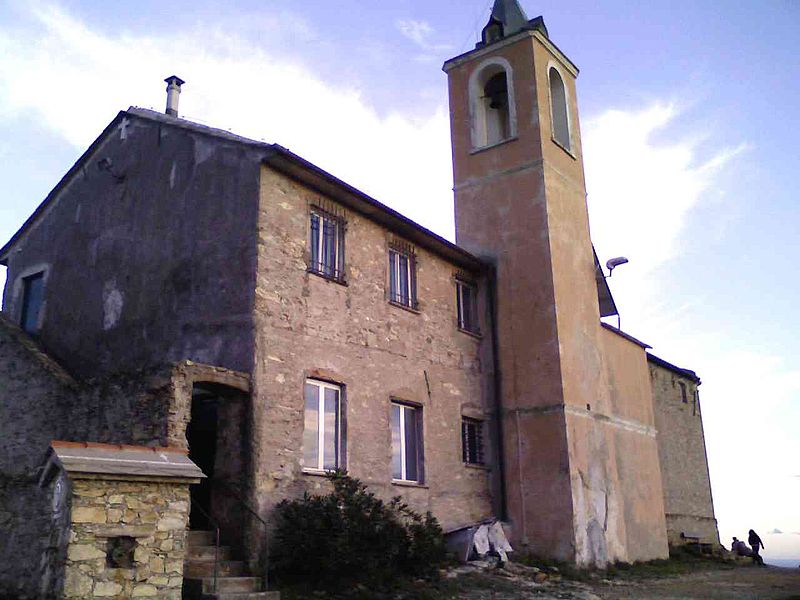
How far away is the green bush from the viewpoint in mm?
10969

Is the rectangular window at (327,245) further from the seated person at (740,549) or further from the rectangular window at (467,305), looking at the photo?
the seated person at (740,549)

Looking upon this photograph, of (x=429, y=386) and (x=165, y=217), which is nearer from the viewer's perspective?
(x=165, y=217)

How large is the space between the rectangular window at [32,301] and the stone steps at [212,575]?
7.40 metres

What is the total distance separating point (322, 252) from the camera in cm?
1374

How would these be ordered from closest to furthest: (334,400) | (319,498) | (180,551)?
(180,551)
(319,498)
(334,400)

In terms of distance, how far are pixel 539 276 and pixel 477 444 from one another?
12.8ft

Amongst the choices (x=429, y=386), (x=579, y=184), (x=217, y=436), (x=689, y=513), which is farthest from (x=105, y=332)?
(x=689, y=513)

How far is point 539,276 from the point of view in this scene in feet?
56.6

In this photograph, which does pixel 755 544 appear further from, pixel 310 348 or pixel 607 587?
pixel 310 348

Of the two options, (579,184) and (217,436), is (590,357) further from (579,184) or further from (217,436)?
(217,436)

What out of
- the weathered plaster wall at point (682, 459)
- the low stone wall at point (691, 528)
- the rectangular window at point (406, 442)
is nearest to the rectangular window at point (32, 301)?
the rectangular window at point (406, 442)

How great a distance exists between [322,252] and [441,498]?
17.4ft

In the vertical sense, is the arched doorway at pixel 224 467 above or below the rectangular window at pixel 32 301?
below

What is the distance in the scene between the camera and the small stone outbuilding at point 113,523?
25.8 ft
